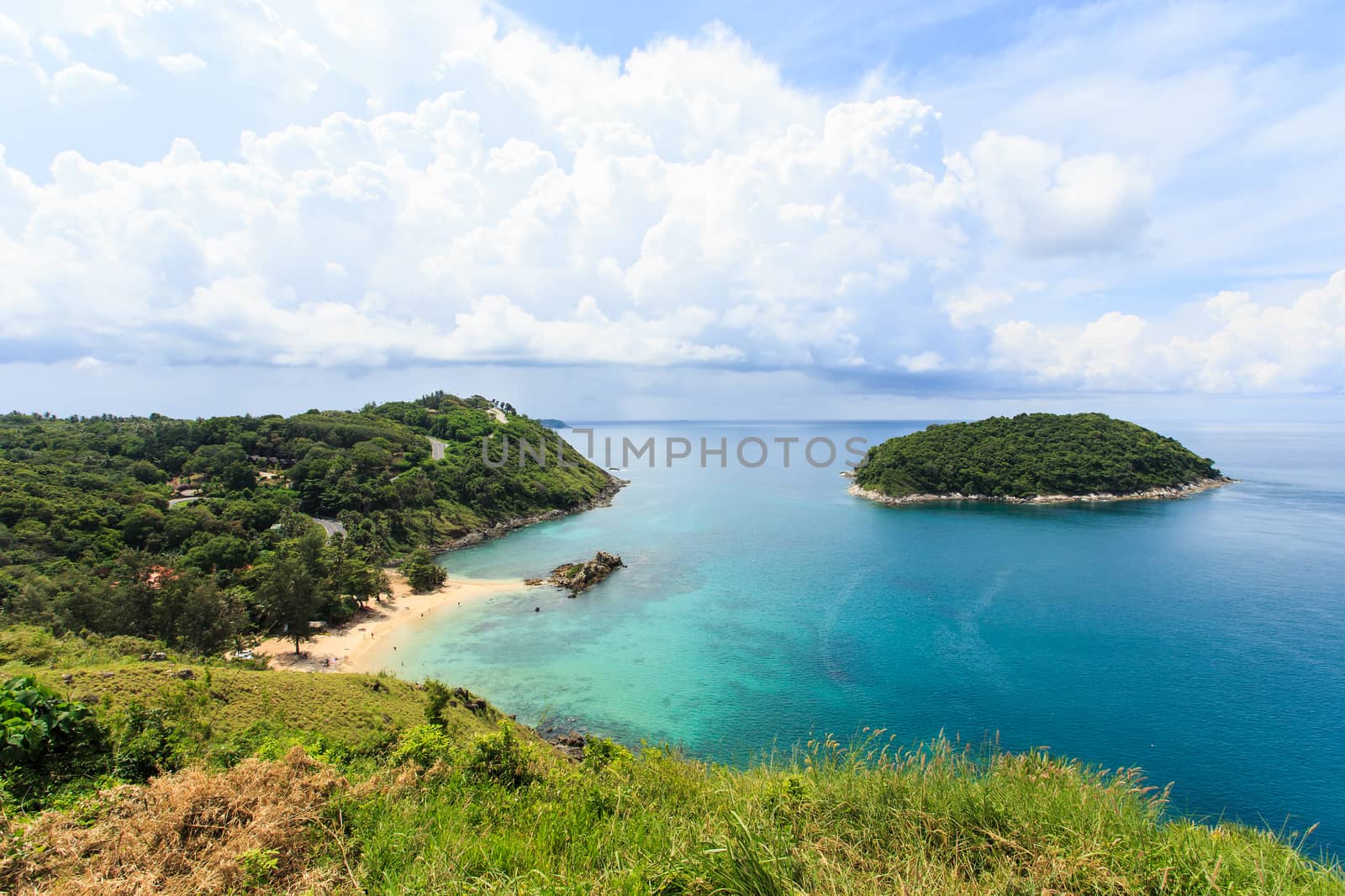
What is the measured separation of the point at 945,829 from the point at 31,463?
6978 cm

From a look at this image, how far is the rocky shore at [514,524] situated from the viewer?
5469 centimetres

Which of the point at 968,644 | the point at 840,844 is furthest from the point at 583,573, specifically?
the point at 840,844

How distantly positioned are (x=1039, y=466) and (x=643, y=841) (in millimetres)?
90109

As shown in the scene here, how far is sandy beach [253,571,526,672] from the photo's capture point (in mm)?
27484

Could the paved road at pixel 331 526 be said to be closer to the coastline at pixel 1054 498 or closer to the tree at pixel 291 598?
the tree at pixel 291 598

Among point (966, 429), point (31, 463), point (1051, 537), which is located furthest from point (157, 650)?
point (966, 429)

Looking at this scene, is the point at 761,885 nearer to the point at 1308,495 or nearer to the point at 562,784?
the point at 562,784

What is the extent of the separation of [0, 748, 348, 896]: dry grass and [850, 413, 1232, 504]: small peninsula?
78756 mm

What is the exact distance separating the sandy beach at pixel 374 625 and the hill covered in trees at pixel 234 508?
1583mm

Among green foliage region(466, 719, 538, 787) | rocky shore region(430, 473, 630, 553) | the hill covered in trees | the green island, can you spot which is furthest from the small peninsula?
green foliage region(466, 719, 538, 787)

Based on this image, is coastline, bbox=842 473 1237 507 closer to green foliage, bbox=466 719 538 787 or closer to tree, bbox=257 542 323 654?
tree, bbox=257 542 323 654

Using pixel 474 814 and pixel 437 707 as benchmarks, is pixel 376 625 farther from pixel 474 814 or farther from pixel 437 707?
pixel 474 814

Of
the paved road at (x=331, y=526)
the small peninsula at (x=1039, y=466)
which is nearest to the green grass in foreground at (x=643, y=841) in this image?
the paved road at (x=331, y=526)

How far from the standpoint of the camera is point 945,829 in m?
4.89
